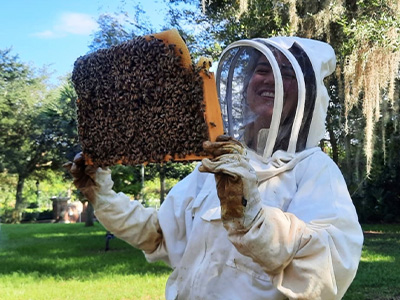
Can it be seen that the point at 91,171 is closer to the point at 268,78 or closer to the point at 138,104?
the point at 138,104

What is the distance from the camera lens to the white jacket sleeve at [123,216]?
7.63 feet

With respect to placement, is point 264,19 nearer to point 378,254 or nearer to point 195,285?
point 378,254

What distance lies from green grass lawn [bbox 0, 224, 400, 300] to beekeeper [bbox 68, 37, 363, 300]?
16.8 ft

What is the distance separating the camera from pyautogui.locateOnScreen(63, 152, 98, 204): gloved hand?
2285 mm

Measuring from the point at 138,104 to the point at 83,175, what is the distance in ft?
1.79

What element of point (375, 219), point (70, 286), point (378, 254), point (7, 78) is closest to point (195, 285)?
point (70, 286)

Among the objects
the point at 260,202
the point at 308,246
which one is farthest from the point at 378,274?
the point at 260,202

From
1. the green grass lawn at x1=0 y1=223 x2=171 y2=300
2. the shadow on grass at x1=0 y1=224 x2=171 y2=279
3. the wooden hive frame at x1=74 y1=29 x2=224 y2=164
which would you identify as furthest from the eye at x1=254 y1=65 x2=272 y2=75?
the shadow on grass at x1=0 y1=224 x2=171 y2=279

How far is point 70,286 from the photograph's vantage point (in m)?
8.14

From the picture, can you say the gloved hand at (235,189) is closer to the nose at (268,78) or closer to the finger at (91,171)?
the nose at (268,78)

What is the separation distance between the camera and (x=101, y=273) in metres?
9.16

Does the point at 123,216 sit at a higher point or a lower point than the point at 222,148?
lower

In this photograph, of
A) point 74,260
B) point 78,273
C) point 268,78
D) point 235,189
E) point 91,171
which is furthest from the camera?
point 74,260

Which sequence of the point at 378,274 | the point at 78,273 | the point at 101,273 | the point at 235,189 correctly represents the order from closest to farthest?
1. the point at 235,189
2. the point at 378,274
3. the point at 101,273
4. the point at 78,273
